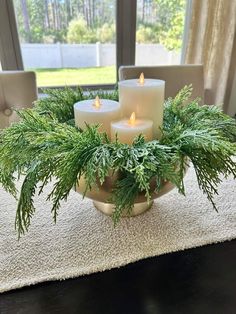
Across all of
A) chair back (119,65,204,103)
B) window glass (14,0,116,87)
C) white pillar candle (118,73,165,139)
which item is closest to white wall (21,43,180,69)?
window glass (14,0,116,87)

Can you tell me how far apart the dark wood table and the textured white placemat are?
20 mm

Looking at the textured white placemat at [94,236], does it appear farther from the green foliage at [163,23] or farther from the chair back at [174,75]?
the green foliage at [163,23]

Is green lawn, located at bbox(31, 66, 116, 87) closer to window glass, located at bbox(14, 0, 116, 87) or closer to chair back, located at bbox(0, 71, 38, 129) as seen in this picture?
window glass, located at bbox(14, 0, 116, 87)

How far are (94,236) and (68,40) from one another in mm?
1418

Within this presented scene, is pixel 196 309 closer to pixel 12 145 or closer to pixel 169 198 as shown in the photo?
pixel 169 198

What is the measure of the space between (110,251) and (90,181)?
195 mm

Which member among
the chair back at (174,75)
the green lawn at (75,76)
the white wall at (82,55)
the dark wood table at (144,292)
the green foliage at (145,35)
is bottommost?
the dark wood table at (144,292)

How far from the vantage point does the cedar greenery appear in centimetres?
42

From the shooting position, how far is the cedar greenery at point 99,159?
0.42 meters

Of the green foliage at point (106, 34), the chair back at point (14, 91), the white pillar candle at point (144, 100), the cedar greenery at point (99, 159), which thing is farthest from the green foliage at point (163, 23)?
the cedar greenery at point (99, 159)

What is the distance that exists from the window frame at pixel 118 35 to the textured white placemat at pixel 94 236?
1.09 metres

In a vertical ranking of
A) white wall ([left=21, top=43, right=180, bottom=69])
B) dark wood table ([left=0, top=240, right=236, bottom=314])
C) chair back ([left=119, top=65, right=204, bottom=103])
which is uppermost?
white wall ([left=21, top=43, right=180, bottom=69])

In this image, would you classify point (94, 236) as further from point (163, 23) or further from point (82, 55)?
point (163, 23)

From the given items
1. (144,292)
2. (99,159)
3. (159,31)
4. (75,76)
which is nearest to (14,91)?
(75,76)
